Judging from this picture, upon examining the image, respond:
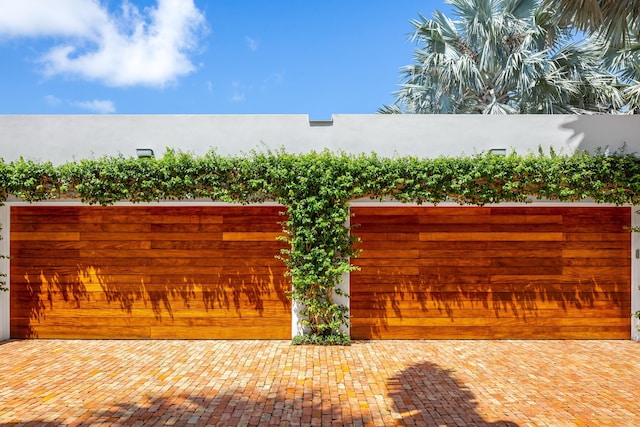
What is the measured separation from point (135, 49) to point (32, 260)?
32.8 ft

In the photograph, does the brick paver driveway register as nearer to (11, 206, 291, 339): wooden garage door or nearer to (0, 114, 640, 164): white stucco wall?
(11, 206, 291, 339): wooden garage door

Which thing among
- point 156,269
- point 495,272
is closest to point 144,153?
point 156,269

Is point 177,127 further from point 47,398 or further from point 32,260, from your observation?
point 47,398

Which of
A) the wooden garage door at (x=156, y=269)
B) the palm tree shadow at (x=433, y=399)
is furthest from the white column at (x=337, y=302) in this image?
the palm tree shadow at (x=433, y=399)


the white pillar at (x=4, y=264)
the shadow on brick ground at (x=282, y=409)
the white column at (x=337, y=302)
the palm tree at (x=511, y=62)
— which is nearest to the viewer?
the shadow on brick ground at (x=282, y=409)

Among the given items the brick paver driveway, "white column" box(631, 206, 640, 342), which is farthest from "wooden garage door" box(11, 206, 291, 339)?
"white column" box(631, 206, 640, 342)

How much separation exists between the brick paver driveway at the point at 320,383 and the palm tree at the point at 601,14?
16.6ft

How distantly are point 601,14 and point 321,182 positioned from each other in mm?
5036

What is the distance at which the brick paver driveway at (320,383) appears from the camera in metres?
3.72

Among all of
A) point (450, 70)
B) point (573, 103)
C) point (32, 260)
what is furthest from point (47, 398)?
point (573, 103)

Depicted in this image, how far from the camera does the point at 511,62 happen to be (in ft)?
37.0

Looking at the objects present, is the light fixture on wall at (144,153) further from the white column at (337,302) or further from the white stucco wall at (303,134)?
the white column at (337,302)

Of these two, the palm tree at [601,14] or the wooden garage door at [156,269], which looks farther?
the wooden garage door at [156,269]

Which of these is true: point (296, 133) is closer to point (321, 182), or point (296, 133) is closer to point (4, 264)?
point (321, 182)
